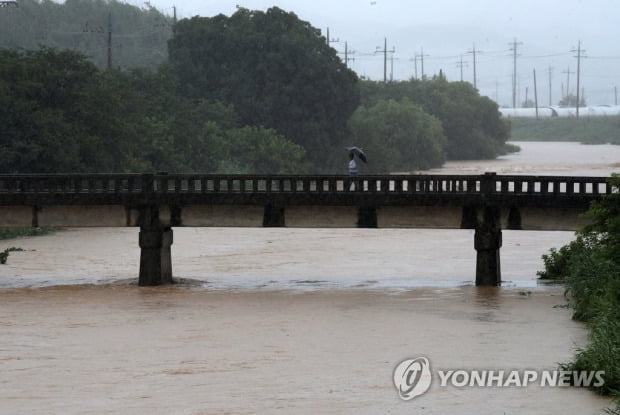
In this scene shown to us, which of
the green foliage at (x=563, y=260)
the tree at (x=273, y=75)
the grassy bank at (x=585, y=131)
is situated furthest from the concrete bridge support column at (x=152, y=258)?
the grassy bank at (x=585, y=131)

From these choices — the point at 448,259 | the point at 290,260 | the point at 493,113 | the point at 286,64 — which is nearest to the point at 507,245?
the point at 448,259

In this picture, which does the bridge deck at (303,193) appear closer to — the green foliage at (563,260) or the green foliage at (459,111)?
the green foliage at (563,260)

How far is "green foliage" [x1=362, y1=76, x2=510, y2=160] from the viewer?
131 meters

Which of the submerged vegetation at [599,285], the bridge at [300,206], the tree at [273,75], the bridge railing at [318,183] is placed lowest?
the submerged vegetation at [599,285]

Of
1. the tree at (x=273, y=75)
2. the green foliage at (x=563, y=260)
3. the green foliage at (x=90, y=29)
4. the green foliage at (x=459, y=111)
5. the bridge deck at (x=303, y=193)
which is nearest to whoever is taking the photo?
the green foliage at (x=563, y=260)

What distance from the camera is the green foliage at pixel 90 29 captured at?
131 metres

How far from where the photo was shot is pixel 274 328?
30469mm

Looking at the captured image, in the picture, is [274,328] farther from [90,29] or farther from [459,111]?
[90,29]

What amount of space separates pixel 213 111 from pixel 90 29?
193 ft

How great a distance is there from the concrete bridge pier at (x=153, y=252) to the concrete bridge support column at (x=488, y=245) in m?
9.14

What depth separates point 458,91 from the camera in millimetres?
→ 137000

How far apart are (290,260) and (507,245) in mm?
9615

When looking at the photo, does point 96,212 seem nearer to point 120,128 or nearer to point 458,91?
point 120,128

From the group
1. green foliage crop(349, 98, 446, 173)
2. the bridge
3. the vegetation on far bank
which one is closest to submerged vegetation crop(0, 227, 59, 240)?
the vegetation on far bank
